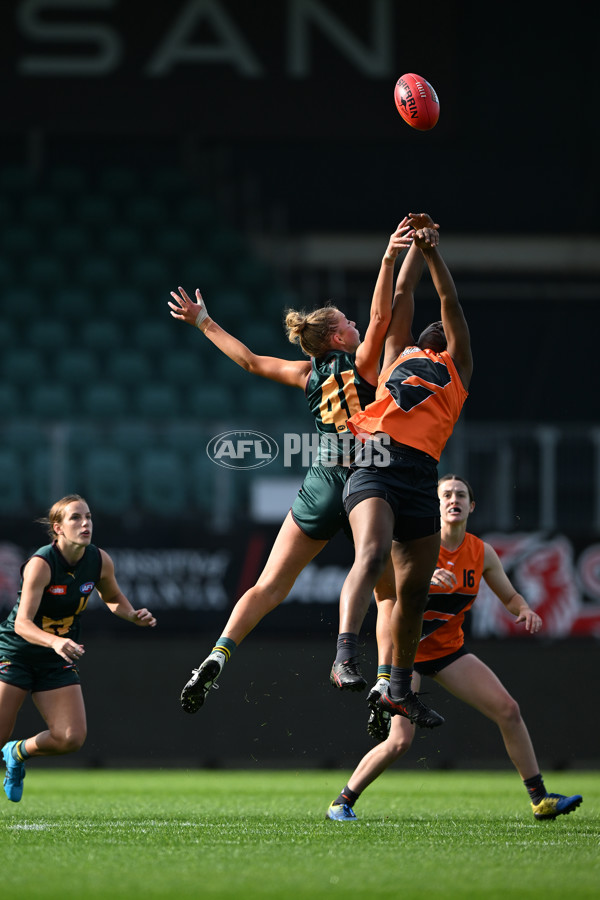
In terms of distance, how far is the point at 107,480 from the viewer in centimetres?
1315

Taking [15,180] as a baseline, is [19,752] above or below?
below

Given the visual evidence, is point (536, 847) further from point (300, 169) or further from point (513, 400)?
point (300, 169)

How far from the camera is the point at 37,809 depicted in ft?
26.2

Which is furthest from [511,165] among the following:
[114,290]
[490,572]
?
Result: [490,572]

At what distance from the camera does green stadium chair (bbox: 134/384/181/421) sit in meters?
16.2

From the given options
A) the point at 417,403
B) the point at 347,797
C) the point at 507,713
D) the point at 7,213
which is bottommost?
the point at 347,797

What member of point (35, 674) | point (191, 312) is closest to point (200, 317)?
point (191, 312)

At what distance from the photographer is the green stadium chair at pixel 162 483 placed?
42.5ft

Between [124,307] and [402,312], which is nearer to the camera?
[402,312]

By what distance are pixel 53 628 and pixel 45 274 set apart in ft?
35.3

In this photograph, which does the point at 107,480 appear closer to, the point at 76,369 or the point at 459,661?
the point at 76,369

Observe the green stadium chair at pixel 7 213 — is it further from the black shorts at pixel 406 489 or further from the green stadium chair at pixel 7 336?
the black shorts at pixel 406 489

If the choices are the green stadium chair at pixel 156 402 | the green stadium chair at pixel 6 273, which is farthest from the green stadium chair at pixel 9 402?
the green stadium chair at pixel 6 273

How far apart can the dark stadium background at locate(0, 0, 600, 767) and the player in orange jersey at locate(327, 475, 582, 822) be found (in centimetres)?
447
